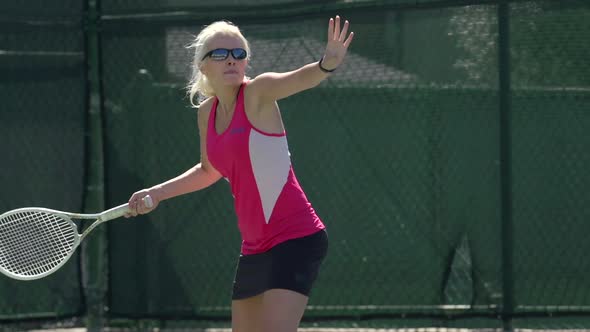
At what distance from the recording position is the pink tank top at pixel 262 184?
352cm

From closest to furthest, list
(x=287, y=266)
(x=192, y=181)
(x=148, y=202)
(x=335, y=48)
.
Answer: (x=335, y=48) → (x=287, y=266) → (x=148, y=202) → (x=192, y=181)

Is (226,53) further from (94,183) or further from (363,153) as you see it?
(94,183)

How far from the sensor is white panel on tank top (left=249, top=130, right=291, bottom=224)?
11.5 ft

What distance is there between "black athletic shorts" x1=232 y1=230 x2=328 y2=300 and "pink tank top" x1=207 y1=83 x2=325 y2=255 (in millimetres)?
31

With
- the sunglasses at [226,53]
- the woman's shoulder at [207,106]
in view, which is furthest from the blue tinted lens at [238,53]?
the woman's shoulder at [207,106]

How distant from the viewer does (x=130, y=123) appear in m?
5.77

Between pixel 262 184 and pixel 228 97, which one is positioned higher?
pixel 228 97

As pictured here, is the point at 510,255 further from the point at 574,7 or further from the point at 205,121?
the point at 205,121

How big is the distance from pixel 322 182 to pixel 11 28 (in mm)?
1997

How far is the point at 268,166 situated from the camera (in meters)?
3.53

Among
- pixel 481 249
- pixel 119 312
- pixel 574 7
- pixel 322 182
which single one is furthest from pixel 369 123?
pixel 119 312

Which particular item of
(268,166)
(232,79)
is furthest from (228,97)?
(268,166)

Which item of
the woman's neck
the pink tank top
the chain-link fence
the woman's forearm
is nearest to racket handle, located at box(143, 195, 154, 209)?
the woman's forearm

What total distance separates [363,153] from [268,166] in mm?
2085
